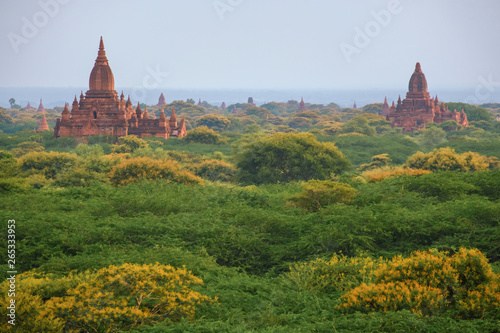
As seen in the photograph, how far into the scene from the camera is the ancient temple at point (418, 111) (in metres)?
96.8

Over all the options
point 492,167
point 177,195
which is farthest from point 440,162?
point 177,195

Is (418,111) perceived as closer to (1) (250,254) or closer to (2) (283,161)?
(2) (283,161)

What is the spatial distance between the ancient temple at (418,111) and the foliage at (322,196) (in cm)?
7404

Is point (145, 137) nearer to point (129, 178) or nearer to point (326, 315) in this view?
point (129, 178)

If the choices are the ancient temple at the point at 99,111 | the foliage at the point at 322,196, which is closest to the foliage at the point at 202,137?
the ancient temple at the point at 99,111

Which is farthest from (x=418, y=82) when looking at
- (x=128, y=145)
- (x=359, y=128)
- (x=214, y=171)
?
(x=214, y=171)

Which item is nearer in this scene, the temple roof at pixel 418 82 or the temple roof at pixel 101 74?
the temple roof at pixel 101 74

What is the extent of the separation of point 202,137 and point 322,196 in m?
46.5

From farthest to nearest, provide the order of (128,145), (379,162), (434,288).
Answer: (128,145), (379,162), (434,288)

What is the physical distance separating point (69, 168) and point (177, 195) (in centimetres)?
1278

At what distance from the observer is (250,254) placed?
65.1ft

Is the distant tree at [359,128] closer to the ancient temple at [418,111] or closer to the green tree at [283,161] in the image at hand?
the ancient temple at [418,111]

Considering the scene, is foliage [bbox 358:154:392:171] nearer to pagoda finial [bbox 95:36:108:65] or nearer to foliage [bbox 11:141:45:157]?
foliage [bbox 11:141:45:157]

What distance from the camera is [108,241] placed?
20000 mm
